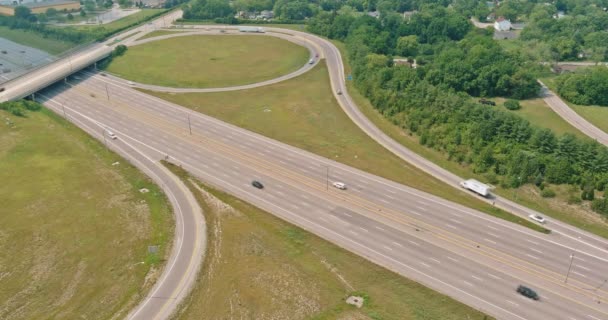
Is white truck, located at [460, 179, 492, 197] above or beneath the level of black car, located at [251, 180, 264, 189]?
above

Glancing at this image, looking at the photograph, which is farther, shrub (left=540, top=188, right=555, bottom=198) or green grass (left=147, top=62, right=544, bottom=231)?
green grass (left=147, top=62, right=544, bottom=231)

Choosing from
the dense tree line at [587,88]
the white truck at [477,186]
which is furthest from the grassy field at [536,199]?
the dense tree line at [587,88]

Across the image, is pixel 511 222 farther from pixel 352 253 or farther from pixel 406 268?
pixel 352 253

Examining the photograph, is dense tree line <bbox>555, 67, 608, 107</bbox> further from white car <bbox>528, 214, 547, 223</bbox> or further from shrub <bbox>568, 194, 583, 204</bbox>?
white car <bbox>528, 214, 547, 223</bbox>

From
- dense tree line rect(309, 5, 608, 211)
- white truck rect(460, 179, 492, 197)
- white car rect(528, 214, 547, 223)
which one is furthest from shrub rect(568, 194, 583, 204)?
white truck rect(460, 179, 492, 197)

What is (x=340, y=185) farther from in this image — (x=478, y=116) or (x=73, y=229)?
(x=73, y=229)

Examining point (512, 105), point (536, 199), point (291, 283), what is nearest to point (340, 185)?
point (291, 283)

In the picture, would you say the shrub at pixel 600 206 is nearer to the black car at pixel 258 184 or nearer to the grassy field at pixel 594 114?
the grassy field at pixel 594 114
